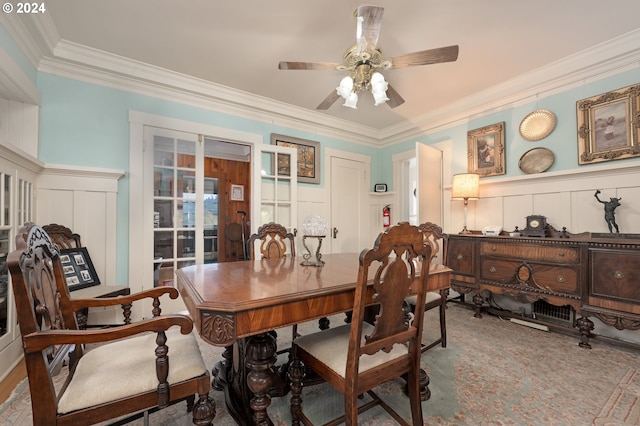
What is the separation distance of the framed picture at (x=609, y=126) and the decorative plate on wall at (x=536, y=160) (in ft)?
0.82

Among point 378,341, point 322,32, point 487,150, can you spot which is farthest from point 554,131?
point 378,341

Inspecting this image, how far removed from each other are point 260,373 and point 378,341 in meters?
0.54

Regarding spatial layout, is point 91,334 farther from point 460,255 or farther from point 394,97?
point 460,255

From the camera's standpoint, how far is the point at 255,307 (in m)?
1.02

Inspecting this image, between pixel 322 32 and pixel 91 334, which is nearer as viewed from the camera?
pixel 91 334

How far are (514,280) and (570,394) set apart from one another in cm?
117

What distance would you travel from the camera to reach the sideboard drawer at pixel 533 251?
2.36 metres

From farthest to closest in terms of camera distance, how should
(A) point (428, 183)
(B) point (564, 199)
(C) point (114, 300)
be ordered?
(A) point (428, 183) → (B) point (564, 199) → (C) point (114, 300)

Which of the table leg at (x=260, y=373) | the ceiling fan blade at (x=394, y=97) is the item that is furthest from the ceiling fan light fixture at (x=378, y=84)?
the table leg at (x=260, y=373)

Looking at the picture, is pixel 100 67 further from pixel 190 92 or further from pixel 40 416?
pixel 40 416

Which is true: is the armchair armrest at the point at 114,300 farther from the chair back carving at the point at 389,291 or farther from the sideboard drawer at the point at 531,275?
the sideboard drawer at the point at 531,275

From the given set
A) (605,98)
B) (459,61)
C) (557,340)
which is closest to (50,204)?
(459,61)

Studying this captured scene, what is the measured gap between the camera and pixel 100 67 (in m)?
2.59

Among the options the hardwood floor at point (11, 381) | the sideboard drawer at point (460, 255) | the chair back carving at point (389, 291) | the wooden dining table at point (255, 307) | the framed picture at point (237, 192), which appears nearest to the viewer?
the wooden dining table at point (255, 307)
